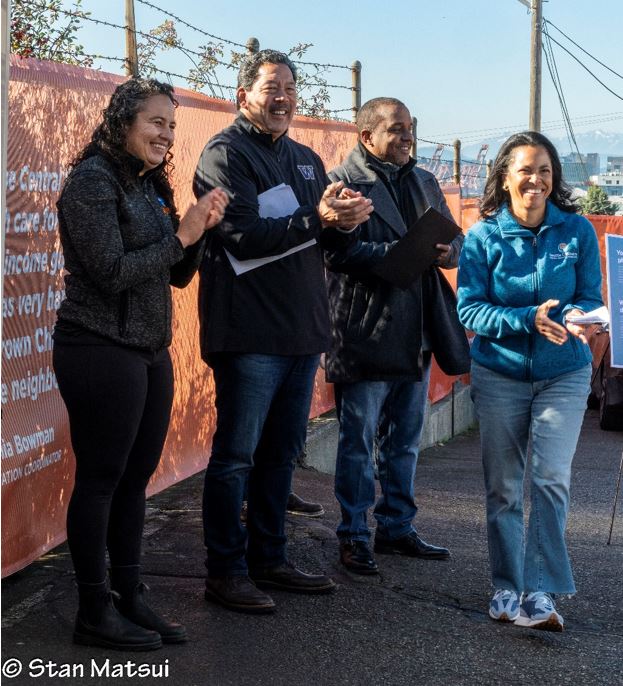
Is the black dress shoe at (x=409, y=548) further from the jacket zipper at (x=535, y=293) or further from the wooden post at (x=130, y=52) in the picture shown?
the wooden post at (x=130, y=52)

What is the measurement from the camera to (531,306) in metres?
4.66

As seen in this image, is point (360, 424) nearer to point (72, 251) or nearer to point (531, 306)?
point (531, 306)

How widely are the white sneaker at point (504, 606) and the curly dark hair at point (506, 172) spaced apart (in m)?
1.55

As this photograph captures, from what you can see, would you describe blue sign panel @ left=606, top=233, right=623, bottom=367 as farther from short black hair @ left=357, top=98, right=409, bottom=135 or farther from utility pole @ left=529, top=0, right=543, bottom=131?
utility pole @ left=529, top=0, right=543, bottom=131

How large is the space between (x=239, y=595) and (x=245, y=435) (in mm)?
623

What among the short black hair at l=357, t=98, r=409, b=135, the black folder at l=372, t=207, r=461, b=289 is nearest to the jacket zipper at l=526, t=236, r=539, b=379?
the black folder at l=372, t=207, r=461, b=289

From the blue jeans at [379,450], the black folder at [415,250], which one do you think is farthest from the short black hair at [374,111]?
the blue jeans at [379,450]

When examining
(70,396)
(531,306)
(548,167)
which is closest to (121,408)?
(70,396)

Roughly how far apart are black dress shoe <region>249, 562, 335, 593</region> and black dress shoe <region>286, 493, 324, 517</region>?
4.86 ft

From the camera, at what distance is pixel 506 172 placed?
485 centimetres

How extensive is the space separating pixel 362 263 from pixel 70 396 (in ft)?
5.85

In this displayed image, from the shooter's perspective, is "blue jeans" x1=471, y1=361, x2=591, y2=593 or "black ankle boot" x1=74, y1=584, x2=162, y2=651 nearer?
"black ankle boot" x1=74, y1=584, x2=162, y2=651

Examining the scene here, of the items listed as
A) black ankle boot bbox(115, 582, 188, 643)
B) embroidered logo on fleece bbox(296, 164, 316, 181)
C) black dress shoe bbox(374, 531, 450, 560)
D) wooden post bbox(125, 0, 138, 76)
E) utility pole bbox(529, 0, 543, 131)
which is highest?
utility pole bbox(529, 0, 543, 131)

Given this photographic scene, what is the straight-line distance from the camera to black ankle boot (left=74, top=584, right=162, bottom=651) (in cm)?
402
